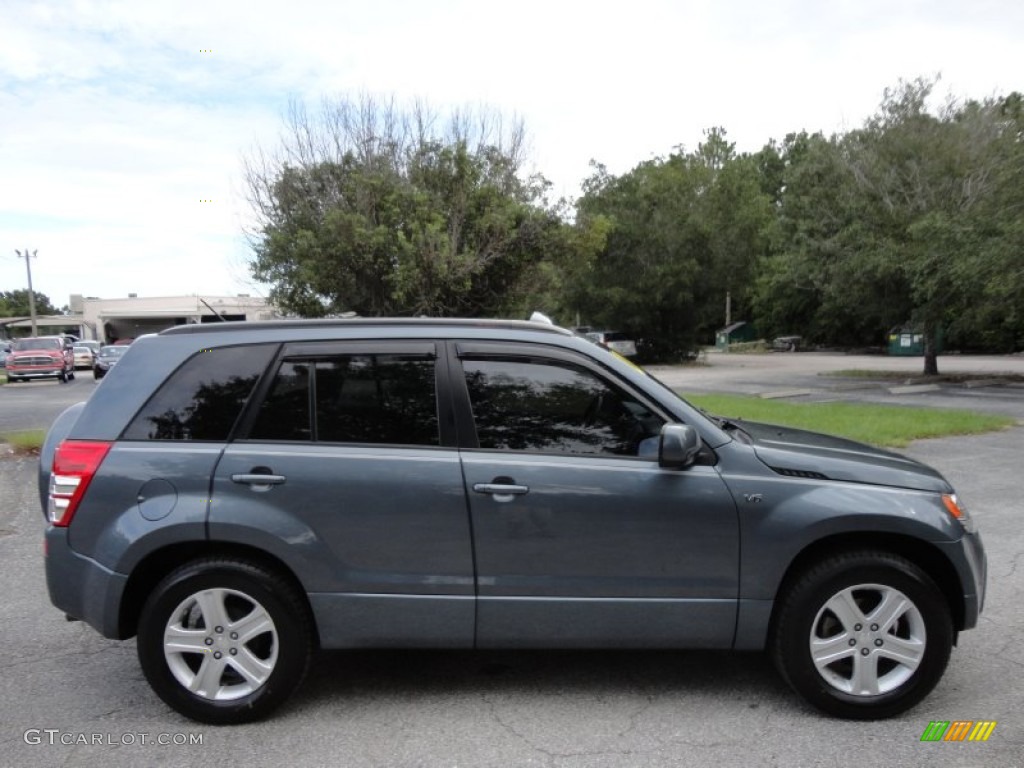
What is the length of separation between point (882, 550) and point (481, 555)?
181 cm

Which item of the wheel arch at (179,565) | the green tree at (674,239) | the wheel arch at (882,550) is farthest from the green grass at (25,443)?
the green tree at (674,239)

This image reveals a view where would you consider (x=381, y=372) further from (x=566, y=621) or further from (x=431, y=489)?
(x=566, y=621)

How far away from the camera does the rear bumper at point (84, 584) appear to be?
3.29m

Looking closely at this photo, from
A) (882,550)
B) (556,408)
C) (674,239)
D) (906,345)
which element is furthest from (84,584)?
(906,345)

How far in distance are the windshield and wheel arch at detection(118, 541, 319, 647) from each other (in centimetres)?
3088

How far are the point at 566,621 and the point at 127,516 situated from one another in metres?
1.98

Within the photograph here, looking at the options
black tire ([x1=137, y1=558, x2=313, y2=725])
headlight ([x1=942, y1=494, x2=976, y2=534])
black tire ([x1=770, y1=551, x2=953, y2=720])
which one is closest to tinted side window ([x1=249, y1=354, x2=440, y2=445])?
black tire ([x1=137, y1=558, x2=313, y2=725])

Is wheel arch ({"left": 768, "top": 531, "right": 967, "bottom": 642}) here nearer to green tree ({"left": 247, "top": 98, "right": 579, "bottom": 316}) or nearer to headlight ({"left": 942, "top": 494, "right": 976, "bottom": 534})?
headlight ({"left": 942, "top": 494, "right": 976, "bottom": 534})

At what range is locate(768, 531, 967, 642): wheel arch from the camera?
3.37 m

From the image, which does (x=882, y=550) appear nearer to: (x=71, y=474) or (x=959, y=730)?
(x=959, y=730)

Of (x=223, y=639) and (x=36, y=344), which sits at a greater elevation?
(x=36, y=344)

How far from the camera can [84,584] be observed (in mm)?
3330

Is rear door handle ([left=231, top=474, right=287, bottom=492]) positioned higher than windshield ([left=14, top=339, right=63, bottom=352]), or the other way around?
windshield ([left=14, top=339, right=63, bottom=352])

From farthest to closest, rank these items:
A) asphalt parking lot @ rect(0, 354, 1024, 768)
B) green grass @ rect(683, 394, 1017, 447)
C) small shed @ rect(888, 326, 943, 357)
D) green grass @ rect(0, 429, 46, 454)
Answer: small shed @ rect(888, 326, 943, 357)
green grass @ rect(683, 394, 1017, 447)
green grass @ rect(0, 429, 46, 454)
asphalt parking lot @ rect(0, 354, 1024, 768)
